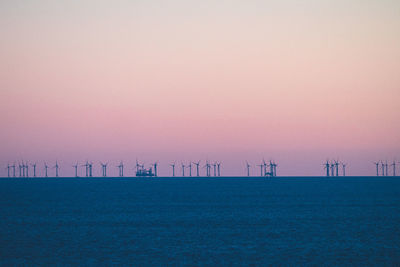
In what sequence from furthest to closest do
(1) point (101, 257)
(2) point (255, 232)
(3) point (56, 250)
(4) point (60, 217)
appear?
(4) point (60, 217) < (2) point (255, 232) < (3) point (56, 250) < (1) point (101, 257)

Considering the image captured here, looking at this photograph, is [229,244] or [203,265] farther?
[229,244]

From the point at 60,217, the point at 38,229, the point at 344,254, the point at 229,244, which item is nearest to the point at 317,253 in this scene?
the point at 344,254

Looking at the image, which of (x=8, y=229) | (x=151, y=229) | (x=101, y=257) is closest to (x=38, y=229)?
(x=8, y=229)

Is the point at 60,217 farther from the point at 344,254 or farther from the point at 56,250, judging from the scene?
the point at 344,254

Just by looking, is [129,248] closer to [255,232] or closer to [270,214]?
[255,232]

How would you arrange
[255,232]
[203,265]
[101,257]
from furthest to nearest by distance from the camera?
1. [255,232]
2. [101,257]
3. [203,265]

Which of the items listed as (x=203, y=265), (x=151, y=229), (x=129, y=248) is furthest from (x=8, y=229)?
(x=203, y=265)

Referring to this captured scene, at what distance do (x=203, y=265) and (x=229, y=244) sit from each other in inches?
531

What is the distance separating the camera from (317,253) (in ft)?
209

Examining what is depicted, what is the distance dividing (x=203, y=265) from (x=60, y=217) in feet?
186

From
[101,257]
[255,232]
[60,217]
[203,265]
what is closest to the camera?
[203,265]

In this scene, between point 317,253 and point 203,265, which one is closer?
point 203,265

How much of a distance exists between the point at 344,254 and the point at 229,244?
42.1 ft

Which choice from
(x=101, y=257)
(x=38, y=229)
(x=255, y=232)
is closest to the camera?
(x=101, y=257)
